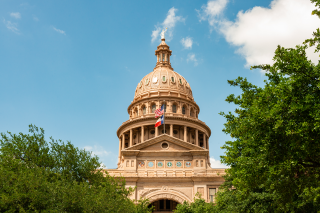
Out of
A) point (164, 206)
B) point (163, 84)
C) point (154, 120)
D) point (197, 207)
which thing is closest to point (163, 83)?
point (163, 84)

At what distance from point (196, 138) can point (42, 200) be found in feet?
159

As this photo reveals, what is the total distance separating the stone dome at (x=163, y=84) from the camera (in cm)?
7212

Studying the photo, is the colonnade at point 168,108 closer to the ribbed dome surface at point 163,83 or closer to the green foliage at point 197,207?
the ribbed dome surface at point 163,83

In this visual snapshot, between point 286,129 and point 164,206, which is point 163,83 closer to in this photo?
point 164,206

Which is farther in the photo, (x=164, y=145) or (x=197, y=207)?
(x=164, y=145)

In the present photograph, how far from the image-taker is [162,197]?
4528 centimetres

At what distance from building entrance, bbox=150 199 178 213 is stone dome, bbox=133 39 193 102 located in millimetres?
26425

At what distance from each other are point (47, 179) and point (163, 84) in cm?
5090

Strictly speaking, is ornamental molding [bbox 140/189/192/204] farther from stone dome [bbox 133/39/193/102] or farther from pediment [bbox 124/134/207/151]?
stone dome [bbox 133/39/193/102]

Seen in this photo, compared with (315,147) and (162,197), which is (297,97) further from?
(162,197)

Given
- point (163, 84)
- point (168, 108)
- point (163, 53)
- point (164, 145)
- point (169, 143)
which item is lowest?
point (164, 145)

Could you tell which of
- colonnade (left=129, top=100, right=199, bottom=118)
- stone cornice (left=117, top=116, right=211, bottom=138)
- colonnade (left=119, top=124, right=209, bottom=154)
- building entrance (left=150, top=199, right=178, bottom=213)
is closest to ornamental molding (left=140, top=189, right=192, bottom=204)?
building entrance (left=150, top=199, right=178, bottom=213)

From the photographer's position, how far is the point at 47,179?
24.1 m

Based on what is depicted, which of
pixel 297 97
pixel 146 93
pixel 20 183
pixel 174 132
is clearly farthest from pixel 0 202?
pixel 146 93
